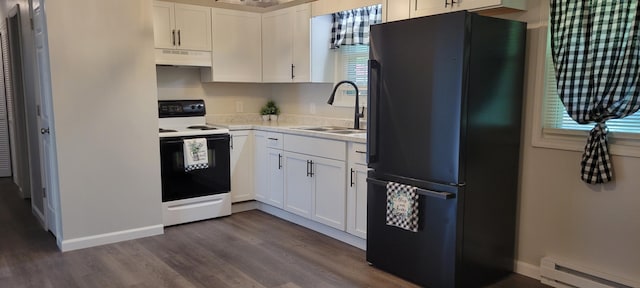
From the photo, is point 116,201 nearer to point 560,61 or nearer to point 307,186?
point 307,186

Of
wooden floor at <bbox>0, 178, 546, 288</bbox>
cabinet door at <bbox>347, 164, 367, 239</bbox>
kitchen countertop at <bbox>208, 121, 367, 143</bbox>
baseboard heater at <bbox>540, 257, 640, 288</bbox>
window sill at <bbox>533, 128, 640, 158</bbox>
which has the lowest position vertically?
wooden floor at <bbox>0, 178, 546, 288</bbox>

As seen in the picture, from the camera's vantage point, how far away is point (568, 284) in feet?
9.27

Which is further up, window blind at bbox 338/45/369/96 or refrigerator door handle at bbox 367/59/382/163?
window blind at bbox 338/45/369/96

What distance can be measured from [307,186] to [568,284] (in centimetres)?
202

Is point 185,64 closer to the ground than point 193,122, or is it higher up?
higher up

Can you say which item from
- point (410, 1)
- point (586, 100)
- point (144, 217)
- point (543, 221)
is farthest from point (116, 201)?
point (586, 100)

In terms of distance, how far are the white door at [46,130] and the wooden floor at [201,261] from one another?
0.82 feet

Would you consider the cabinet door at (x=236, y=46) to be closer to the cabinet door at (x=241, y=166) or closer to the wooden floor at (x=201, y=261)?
the cabinet door at (x=241, y=166)

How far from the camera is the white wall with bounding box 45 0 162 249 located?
11.2ft

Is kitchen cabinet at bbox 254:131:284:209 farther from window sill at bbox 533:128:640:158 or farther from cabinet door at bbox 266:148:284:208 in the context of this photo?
window sill at bbox 533:128:640:158

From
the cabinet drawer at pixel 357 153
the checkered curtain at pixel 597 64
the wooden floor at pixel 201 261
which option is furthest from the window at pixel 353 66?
the checkered curtain at pixel 597 64

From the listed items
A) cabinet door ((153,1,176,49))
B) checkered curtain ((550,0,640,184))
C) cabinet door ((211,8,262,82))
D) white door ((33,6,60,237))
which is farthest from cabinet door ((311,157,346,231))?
white door ((33,6,60,237))

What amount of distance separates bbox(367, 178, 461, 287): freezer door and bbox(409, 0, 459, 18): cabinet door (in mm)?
1173

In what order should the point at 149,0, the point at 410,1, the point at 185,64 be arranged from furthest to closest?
1. the point at 185,64
2. the point at 149,0
3. the point at 410,1
